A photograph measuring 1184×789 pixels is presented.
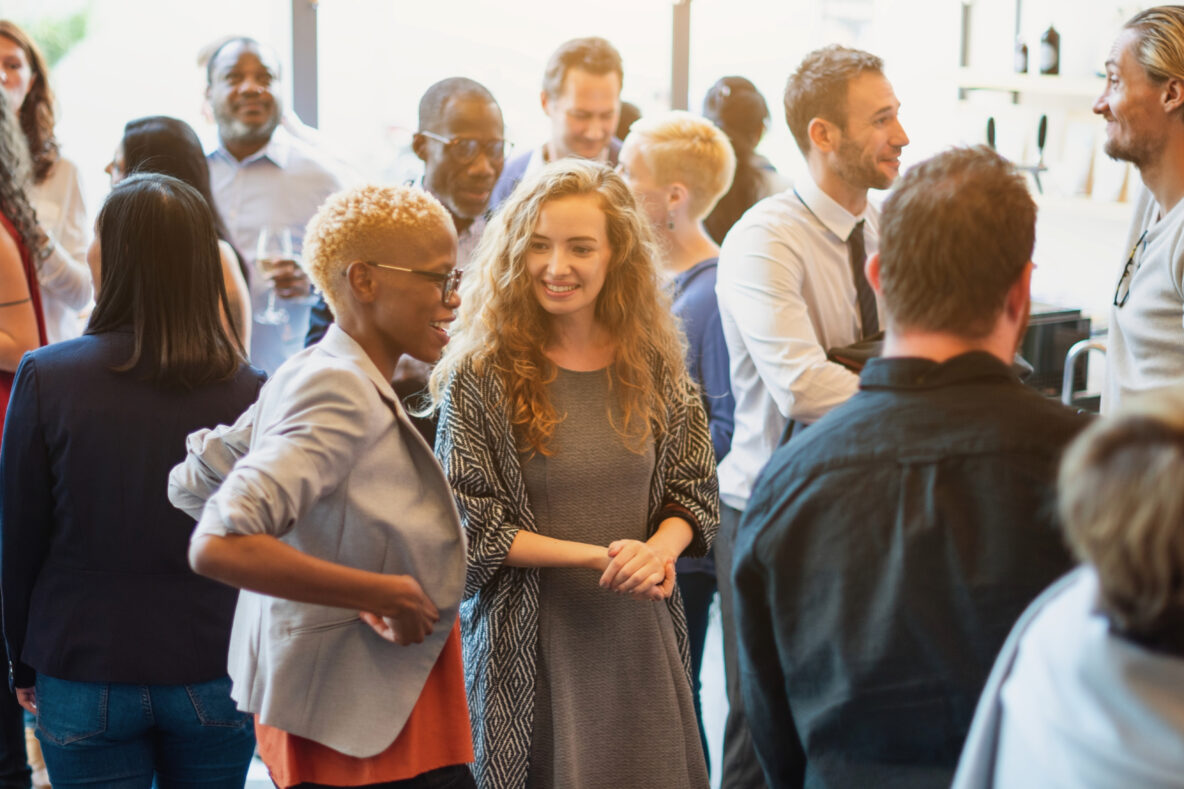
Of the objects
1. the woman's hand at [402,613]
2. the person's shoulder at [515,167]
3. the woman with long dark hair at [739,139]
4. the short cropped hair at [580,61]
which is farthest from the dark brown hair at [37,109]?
the woman's hand at [402,613]

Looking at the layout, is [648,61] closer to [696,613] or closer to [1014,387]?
[696,613]

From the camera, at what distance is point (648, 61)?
573 cm

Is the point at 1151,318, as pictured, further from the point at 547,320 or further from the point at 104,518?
the point at 104,518

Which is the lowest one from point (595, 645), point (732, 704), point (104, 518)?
point (732, 704)

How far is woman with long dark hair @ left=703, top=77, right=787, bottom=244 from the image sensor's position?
13.6ft

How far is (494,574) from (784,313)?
80 centimetres

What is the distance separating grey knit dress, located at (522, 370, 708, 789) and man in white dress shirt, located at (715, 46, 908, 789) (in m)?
0.47

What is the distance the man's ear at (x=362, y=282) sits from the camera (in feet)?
5.16

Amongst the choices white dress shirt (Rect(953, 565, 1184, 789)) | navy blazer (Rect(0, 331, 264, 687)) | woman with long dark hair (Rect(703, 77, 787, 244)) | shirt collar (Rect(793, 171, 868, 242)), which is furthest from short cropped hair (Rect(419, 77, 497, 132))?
white dress shirt (Rect(953, 565, 1184, 789))

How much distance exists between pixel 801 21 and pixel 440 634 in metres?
5.18

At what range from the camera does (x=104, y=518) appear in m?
1.85

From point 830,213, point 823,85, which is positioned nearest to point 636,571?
point 830,213

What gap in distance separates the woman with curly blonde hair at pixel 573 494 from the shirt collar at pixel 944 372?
717 mm

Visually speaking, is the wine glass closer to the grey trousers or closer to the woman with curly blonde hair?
the woman with curly blonde hair
